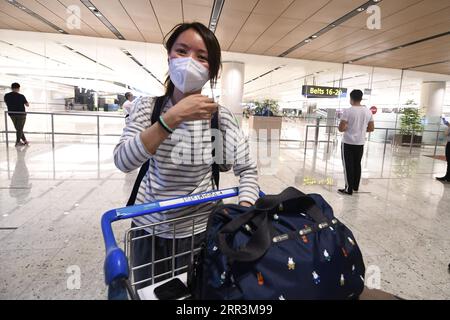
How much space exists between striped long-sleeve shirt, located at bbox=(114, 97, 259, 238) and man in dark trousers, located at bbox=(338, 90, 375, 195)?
3.66m

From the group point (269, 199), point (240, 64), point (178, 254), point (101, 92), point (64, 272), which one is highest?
point (240, 64)

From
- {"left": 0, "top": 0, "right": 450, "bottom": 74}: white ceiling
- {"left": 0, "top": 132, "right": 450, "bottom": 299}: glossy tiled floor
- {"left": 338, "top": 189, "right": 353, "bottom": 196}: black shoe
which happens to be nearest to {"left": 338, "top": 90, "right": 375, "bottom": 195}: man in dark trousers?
{"left": 338, "top": 189, "right": 353, "bottom": 196}: black shoe

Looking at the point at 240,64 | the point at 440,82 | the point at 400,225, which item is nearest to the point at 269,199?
the point at 400,225

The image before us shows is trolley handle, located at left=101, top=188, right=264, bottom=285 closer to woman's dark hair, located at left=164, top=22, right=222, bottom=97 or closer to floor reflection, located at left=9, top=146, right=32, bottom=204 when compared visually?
woman's dark hair, located at left=164, top=22, right=222, bottom=97

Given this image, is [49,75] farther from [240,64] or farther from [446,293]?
[446,293]

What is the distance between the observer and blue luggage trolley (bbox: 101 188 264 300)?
0.61 meters

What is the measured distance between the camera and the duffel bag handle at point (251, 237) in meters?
0.64

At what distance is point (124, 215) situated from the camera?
896 millimetres

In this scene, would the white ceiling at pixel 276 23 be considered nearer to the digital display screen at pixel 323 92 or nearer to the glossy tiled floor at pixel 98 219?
the glossy tiled floor at pixel 98 219

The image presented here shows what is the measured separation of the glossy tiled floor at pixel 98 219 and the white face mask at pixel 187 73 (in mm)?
1473

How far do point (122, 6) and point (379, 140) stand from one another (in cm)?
1354

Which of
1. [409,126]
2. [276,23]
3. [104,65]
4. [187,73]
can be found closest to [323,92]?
[409,126]

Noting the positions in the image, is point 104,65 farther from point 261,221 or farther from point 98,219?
point 261,221

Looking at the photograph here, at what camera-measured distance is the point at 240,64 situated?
37.6 ft
